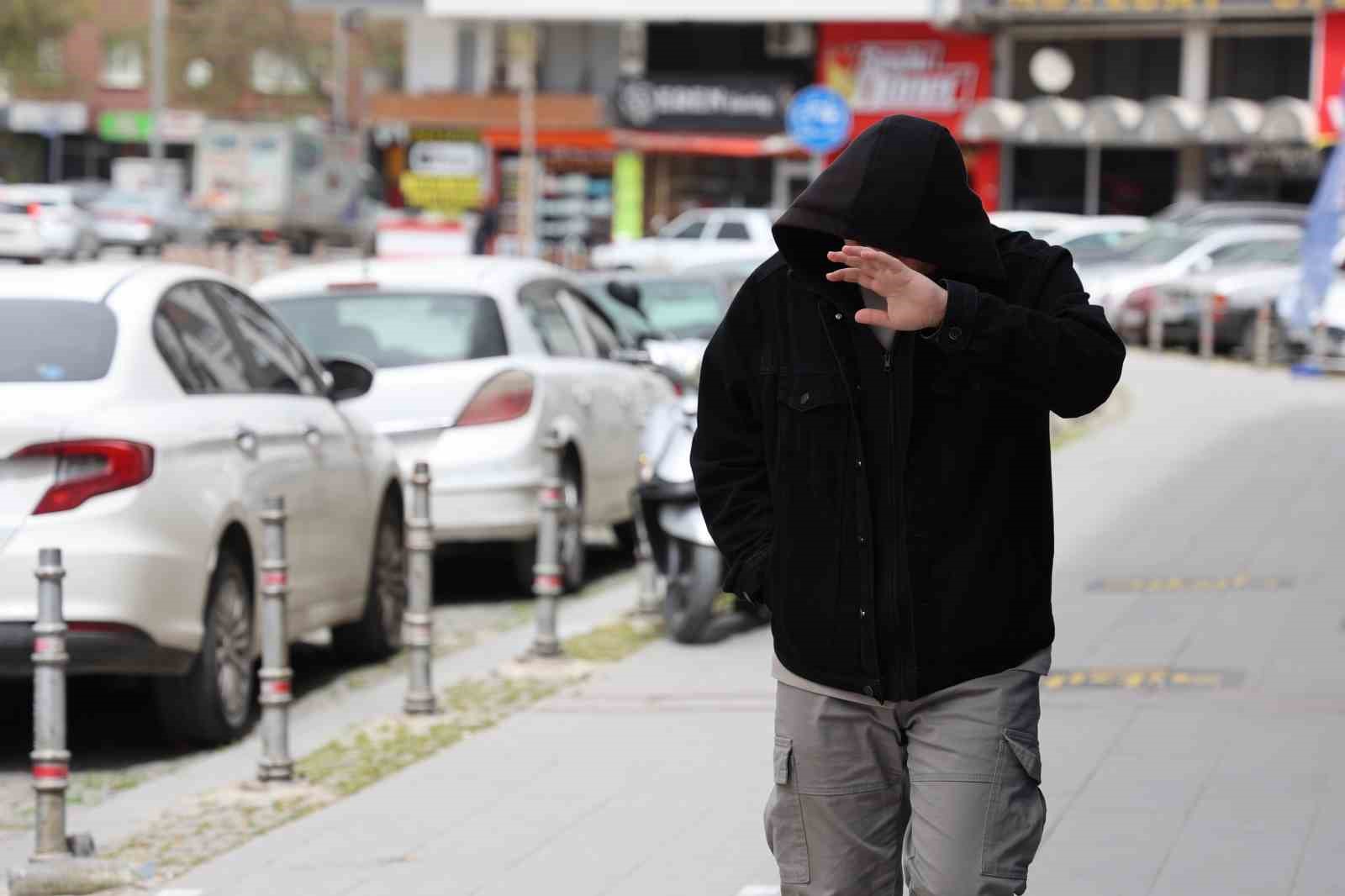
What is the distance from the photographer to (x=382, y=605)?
32.1ft

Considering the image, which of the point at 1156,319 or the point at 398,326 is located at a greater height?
the point at 398,326

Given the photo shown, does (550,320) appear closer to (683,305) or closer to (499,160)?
(683,305)

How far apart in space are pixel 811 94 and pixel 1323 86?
99.3 feet

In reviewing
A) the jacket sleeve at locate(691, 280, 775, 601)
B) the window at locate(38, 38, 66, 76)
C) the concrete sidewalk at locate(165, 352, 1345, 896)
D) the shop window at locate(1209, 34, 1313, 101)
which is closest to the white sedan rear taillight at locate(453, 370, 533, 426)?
the concrete sidewalk at locate(165, 352, 1345, 896)

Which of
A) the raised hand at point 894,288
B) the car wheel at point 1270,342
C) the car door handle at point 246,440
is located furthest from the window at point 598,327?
the car wheel at point 1270,342

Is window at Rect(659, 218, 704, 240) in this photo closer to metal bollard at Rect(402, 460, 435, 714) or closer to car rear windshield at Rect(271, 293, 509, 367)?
car rear windshield at Rect(271, 293, 509, 367)

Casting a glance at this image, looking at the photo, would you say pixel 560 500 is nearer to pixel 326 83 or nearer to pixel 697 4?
pixel 697 4

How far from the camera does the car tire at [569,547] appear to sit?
1161 cm

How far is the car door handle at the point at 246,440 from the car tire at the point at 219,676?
0.37 m

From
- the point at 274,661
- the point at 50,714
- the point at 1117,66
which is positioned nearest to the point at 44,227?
the point at 1117,66

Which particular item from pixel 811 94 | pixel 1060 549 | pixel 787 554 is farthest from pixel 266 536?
pixel 811 94

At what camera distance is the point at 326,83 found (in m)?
75.3

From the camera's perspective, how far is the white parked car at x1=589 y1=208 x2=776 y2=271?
38.9 m

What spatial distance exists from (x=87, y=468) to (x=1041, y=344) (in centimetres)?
427
